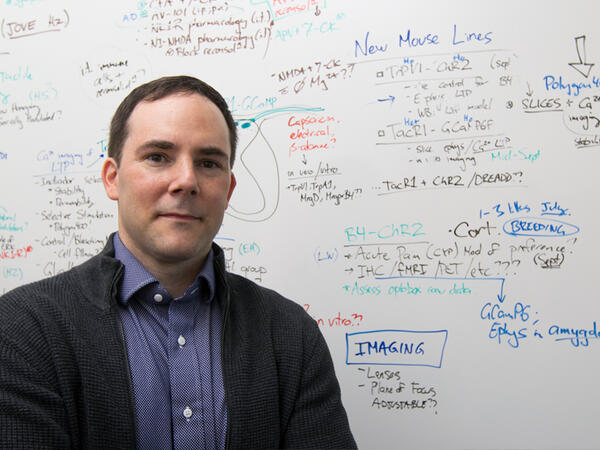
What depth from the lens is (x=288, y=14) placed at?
6.10ft

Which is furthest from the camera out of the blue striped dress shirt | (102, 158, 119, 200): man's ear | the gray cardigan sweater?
(102, 158, 119, 200): man's ear

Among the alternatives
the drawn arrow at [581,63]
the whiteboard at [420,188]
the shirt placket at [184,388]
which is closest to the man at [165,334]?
the shirt placket at [184,388]

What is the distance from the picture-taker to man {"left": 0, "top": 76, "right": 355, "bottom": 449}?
3.24 ft

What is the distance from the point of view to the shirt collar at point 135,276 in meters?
1.15

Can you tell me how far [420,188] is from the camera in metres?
1.79

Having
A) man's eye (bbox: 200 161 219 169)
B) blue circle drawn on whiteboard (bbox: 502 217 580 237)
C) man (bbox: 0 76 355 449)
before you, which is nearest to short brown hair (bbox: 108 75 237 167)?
man (bbox: 0 76 355 449)

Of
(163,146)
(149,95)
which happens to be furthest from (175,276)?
(149,95)

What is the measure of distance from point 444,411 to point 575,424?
455mm

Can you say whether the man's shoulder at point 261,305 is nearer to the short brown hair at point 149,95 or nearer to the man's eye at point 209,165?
the man's eye at point 209,165

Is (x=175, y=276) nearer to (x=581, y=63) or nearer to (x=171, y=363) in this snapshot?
(x=171, y=363)

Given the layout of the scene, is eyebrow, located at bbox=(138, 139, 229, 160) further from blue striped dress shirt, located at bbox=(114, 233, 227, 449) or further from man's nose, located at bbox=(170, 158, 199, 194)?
blue striped dress shirt, located at bbox=(114, 233, 227, 449)

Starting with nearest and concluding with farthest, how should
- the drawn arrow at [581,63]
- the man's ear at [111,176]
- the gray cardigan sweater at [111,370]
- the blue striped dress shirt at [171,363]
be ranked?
the gray cardigan sweater at [111,370] → the blue striped dress shirt at [171,363] → the man's ear at [111,176] → the drawn arrow at [581,63]

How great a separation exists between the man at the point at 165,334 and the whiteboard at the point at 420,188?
0.54 m

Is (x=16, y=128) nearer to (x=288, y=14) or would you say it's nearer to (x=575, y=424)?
Result: (x=288, y=14)
